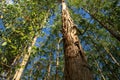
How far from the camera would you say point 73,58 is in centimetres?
293

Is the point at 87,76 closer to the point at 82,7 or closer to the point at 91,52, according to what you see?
the point at 82,7

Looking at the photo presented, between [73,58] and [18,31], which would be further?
[18,31]

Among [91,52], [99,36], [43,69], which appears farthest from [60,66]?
[99,36]

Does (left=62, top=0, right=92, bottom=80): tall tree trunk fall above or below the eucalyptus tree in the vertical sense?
above

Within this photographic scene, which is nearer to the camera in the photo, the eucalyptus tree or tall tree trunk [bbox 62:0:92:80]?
tall tree trunk [bbox 62:0:92:80]

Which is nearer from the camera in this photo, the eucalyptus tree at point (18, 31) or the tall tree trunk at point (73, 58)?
the tall tree trunk at point (73, 58)

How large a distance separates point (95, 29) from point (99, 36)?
54.1 inches

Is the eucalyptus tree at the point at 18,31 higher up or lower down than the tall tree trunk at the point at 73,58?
lower down

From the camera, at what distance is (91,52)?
20531mm

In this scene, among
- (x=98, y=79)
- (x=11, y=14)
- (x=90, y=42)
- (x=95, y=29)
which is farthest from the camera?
(x=98, y=79)

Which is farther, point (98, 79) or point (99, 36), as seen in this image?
point (98, 79)

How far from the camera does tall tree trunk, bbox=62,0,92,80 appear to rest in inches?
102

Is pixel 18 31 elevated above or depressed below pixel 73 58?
below

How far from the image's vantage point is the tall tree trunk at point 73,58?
8.51ft
